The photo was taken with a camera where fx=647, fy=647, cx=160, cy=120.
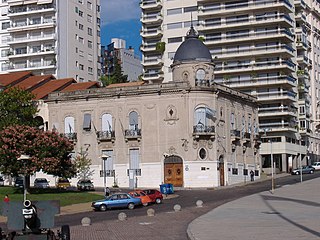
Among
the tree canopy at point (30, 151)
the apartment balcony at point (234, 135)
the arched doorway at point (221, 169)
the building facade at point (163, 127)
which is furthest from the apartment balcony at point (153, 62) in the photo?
the tree canopy at point (30, 151)

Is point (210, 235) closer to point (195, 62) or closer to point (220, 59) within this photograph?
point (195, 62)

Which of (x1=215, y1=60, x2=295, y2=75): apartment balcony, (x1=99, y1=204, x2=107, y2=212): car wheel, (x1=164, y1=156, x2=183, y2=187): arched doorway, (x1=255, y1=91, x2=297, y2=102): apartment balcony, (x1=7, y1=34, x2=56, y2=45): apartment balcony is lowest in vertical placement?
(x1=99, y1=204, x2=107, y2=212): car wheel

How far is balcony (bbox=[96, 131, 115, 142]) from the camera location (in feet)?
253

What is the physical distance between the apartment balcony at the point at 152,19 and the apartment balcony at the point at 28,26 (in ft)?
51.0

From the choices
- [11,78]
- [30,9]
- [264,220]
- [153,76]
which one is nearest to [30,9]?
[30,9]

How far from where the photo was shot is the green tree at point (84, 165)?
7688 centimetres

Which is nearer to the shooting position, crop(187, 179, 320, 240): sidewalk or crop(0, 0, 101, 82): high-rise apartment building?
crop(187, 179, 320, 240): sidewalk

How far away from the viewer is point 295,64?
355 ft

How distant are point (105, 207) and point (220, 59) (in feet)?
202

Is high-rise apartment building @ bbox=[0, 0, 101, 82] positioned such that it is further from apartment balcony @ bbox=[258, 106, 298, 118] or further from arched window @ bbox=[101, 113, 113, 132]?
arched window @ bbox=[101, 113, 113, 132]

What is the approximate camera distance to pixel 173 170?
74.1 m

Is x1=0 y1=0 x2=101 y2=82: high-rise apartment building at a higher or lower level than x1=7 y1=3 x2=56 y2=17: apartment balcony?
lower

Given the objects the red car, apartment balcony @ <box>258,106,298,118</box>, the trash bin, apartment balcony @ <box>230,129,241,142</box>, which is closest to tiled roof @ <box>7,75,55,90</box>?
apartment balcony @ <box>230,129,241,142</box>

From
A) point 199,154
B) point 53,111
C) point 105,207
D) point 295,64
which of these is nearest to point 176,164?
point 199,154
